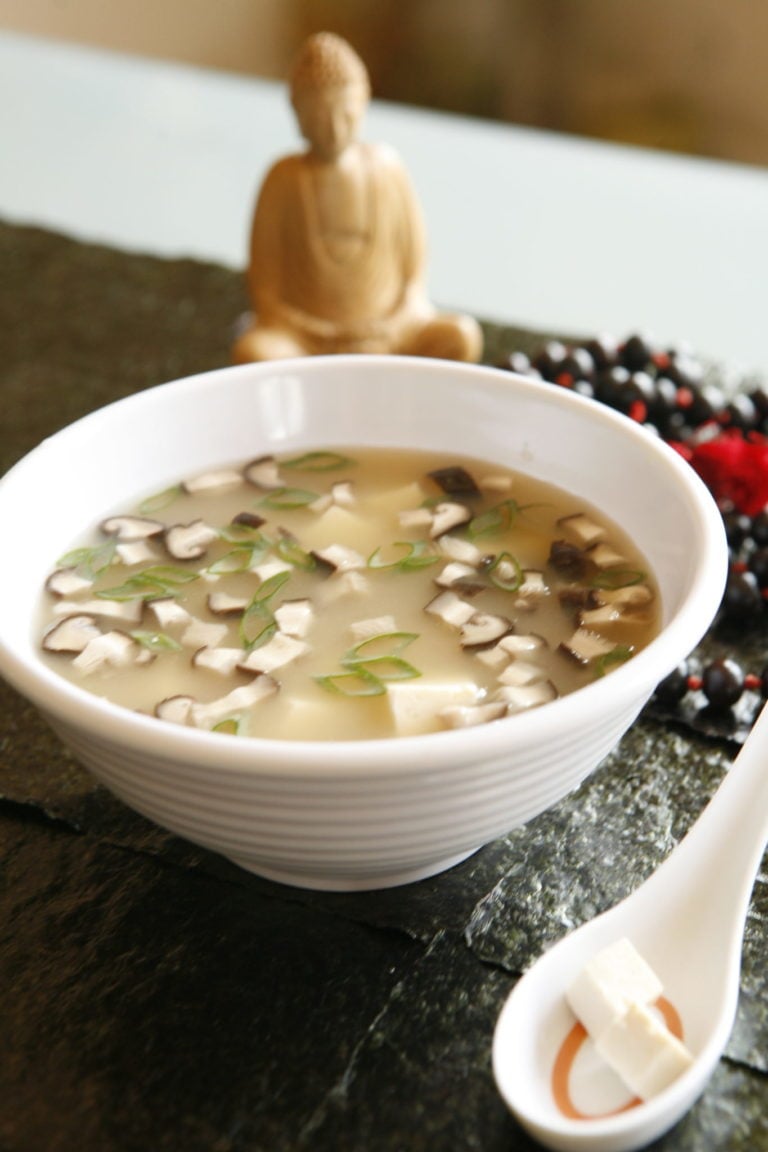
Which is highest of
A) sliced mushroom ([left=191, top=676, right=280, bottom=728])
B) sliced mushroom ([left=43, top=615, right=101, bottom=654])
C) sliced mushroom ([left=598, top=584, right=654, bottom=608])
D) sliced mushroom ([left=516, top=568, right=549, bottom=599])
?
sliced mushroom ([left=598, top=584, right=654, bottom=608])

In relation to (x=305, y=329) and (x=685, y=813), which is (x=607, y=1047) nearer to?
(x=685, y=813)

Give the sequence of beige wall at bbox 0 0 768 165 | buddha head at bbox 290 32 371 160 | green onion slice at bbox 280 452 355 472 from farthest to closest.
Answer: beige wall at bbox 0 0 768 165 < buddha head at bbox 290 32 371 160 < green onion slice at bbox 280 452 355 472

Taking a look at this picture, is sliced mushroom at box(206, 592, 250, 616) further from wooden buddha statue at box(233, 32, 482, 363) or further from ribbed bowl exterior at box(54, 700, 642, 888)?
wooden buddha statue at box(233, 32, 482, 363)

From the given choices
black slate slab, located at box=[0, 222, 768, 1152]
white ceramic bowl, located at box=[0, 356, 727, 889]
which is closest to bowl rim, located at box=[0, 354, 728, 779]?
white ceramic bowl, located at box=[0, 356, 727, 889]

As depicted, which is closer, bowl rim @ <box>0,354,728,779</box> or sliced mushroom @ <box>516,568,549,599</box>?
bowl rim @ <box>0,354,728,779</box>

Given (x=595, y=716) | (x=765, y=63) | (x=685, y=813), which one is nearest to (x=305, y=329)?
(x=685, y=813)
